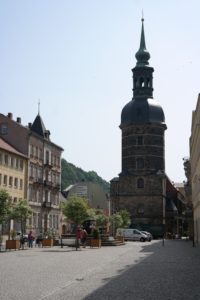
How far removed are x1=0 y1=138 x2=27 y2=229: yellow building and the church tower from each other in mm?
34592

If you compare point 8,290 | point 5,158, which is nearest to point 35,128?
point 5,158

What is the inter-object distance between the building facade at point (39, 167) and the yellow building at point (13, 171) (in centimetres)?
117

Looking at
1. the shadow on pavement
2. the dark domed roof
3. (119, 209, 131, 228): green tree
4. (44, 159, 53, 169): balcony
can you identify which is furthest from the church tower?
the shadow on pavement

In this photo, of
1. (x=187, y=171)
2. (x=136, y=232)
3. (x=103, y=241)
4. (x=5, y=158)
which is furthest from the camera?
(x=187, y=171)

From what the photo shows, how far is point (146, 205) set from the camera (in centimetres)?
9444

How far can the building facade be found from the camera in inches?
2576

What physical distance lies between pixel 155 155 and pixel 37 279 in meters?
79.5

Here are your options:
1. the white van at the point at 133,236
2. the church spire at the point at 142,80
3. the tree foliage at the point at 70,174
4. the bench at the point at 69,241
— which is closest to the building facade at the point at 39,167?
the white van at the point at 133,236

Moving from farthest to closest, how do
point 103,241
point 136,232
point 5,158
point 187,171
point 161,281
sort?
point 187,171 < point 136,232 < point 5,158 < point 103,241 < point 161,281

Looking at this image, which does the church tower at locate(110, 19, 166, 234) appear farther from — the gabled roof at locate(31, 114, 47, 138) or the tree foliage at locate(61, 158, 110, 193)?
the tree foliage at locate(61, 158, 110, 193)

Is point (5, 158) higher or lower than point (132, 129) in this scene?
lower

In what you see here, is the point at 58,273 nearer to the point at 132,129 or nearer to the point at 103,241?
the point at 103,241

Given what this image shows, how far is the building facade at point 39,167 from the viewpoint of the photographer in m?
65.4

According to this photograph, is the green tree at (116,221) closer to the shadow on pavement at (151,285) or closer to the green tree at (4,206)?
the green tree at (4,206)
